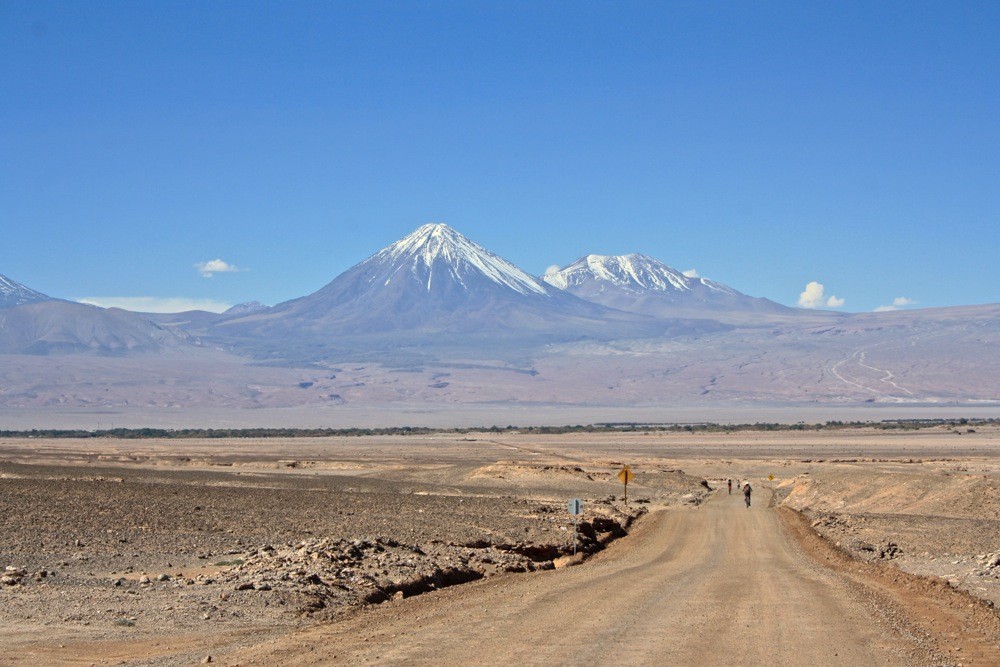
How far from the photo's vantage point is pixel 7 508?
86.5ft

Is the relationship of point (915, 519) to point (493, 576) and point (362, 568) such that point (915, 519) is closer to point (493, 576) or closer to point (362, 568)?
point (493, 576)

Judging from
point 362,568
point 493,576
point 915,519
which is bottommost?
point 493,576

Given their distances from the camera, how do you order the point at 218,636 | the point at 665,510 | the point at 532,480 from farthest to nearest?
the point at 532,480, the point at 665,510, the point at 218,636

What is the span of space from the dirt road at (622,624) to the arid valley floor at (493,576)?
5 cm

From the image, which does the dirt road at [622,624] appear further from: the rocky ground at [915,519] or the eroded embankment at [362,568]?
the rocky ground at [915,519]

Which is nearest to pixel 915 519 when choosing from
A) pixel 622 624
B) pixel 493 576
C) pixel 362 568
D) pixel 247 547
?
pixel 493 576

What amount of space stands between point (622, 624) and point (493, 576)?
651 centimetres

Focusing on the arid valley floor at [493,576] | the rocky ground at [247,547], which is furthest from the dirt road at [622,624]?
the rocky ground at [247,547]

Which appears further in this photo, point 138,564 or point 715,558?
point 715,558

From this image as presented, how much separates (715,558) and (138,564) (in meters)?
11.0

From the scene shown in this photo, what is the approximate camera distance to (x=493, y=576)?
64.3 ft

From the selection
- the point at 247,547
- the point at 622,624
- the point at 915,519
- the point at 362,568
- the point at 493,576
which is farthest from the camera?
the point at 915,519

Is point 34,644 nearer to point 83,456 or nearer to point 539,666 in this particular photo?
point 539,666

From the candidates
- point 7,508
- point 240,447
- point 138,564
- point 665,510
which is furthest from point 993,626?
point 240,447
